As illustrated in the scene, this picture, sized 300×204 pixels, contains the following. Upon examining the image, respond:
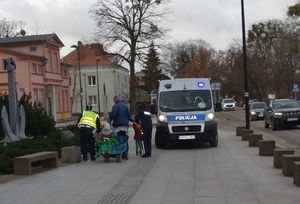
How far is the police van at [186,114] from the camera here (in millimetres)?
19781

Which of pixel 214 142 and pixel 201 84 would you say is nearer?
pixel 214 142

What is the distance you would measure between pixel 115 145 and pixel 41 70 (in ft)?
161

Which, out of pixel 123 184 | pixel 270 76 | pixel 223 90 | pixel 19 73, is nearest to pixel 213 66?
pixel 223 90

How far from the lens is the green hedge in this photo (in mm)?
13672

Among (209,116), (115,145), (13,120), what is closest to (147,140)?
(115,145)

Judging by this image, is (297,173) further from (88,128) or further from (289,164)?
(88,128)

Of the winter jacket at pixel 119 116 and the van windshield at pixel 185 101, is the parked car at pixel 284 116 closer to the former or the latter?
the van windshield at pixel 185 101

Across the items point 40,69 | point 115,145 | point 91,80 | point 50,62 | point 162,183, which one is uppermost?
point 50,62

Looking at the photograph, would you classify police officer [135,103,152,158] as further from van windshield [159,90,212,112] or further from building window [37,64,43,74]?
building window [37,64,43,74]

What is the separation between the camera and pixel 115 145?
15.9m

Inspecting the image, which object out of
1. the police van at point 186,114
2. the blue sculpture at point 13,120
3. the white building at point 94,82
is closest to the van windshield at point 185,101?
the police van at point 186,114

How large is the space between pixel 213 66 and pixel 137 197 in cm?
9869

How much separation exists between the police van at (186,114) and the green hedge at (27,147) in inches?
124

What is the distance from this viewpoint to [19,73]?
5866 cm
